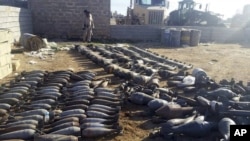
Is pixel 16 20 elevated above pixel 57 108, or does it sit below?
above

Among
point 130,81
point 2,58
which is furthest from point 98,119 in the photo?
point 2,58

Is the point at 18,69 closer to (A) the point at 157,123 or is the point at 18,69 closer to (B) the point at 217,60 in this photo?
(A) the point at 157,123

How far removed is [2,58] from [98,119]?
4834 mm

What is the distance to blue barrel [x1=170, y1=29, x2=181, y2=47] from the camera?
18.1 metres

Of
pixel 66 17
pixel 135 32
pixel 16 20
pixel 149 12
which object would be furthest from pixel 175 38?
pixel 16 20

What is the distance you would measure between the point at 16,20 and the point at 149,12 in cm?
1094

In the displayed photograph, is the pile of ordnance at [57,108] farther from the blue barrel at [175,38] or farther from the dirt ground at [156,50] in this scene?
the blue barrel at [175,38]

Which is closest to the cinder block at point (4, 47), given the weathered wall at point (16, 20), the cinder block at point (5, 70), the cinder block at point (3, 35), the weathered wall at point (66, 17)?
the cinder block at point (3, 35)

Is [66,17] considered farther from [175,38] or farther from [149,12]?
[175,38]

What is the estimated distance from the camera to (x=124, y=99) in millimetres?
7020

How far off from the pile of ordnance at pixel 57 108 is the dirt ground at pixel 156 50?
1.14ft

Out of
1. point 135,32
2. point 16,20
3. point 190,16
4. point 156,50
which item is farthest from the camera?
point 190,16

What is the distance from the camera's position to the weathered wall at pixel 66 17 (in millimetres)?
19672

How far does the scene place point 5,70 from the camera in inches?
363
